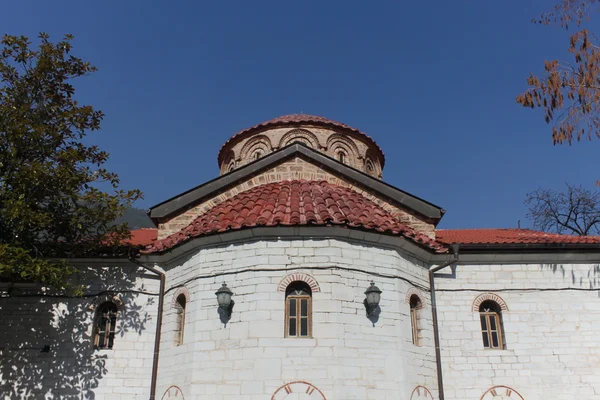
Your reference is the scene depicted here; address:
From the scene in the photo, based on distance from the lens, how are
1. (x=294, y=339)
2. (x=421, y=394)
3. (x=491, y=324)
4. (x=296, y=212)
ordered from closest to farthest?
(x=294, y=339)
(x=421, y=394)
(x=296, y=212)
(x=491, y=324)

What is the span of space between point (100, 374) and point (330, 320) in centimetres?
495

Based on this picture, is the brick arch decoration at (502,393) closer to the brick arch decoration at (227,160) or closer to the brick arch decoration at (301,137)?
the brick arch decoration at (301,137)

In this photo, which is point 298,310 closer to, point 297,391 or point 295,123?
point 297,391

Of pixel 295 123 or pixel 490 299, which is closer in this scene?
pixel 490 299

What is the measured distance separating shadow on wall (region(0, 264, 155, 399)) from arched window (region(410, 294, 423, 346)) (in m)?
5.34

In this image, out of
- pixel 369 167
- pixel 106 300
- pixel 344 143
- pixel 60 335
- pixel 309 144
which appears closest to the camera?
pixel 60 335

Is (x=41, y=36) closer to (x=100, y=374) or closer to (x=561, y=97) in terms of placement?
(x=100, y=374)

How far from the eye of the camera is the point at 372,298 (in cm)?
891

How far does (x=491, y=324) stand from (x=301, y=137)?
7534mm

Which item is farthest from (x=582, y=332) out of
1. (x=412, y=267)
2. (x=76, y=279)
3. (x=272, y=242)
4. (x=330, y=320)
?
(x=76, y=279)

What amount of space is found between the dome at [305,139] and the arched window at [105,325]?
5.95 m

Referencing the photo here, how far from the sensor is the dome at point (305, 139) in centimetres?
1538

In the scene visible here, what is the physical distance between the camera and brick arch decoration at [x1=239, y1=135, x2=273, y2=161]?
1555 centimetres

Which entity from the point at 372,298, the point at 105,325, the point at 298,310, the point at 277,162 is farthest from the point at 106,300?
the point at 372,298
